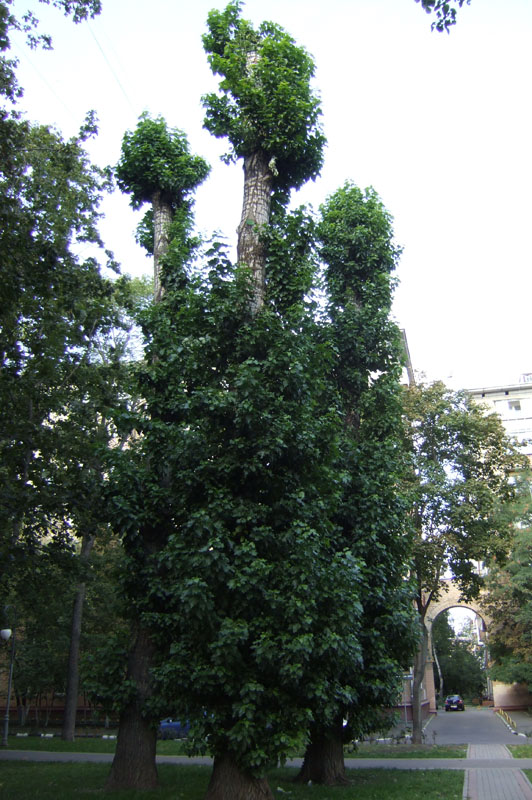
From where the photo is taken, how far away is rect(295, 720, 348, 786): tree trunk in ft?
38.8

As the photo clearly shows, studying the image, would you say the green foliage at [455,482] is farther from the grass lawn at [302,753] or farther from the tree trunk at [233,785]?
the tree trunk at [233,785]

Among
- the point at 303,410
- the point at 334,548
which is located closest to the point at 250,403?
the point at 303,410

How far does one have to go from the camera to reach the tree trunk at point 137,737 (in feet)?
33.1

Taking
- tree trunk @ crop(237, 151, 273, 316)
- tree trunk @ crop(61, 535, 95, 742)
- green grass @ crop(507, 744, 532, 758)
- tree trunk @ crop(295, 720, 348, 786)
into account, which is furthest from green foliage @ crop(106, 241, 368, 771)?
tree trunk @ crop(61, 535, 95, 742)

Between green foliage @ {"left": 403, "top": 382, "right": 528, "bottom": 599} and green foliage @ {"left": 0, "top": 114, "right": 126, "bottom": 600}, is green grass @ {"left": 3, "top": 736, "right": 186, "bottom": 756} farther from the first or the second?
green foliage @ {"left": 403, "top": 382, "right": 528, "bottom": 599}

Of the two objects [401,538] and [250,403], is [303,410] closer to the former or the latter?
[250,403]

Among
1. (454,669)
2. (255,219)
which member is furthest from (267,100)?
(454,669)

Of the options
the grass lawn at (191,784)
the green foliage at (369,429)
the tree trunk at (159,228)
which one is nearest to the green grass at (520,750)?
the grass lawn at (191,784)

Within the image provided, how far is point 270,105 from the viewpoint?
38.2 feet

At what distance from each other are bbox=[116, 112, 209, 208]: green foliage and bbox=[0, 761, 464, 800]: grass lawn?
11.1m

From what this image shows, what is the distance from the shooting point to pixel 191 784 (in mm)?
10906

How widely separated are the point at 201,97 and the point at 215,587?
31.7 feet

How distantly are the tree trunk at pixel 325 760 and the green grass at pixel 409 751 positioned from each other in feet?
16.6

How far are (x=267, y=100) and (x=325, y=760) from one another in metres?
12.0
